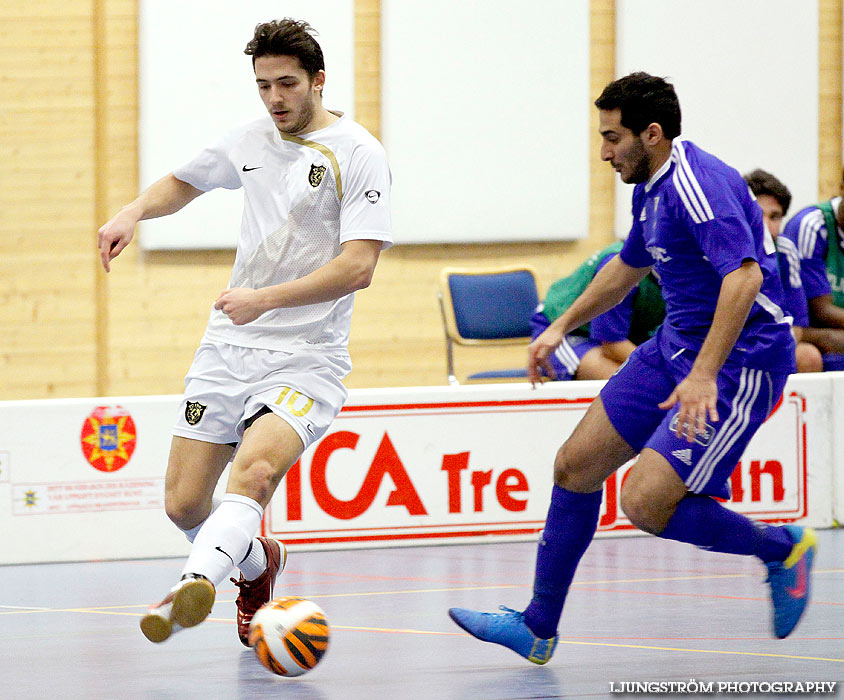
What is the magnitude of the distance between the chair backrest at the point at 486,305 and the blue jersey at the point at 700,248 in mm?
4252

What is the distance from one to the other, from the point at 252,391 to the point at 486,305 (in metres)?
4.48

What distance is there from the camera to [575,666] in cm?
381

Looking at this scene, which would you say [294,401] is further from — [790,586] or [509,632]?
[790,586]

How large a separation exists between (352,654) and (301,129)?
5.03 ft

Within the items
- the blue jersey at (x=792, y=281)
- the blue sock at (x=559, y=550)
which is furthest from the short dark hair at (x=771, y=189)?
the blue sock at (x=559, y=550)

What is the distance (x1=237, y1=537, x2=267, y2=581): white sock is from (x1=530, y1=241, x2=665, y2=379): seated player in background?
10.2 feet

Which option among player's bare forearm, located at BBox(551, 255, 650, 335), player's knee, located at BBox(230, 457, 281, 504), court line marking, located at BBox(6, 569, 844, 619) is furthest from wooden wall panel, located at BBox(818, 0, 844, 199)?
player's knee, located at BBox(230, 457, 281, 504)

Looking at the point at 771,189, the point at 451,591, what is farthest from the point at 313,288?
the point at 771,189

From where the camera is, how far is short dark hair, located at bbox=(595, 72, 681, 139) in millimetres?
3754

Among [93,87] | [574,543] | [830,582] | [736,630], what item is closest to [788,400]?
[830,582]

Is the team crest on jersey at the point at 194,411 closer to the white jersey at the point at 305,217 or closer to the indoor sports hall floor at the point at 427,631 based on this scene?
the white jersey at the point at 305,217

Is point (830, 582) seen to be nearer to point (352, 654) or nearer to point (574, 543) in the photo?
point (574, 543)

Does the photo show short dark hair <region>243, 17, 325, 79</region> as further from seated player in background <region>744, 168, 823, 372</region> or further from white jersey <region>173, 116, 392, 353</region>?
seated player in background <region>744, 168, 823, 372</region>

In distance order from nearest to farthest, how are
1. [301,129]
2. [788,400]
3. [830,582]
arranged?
[301,129], [830,582], [788,400]
